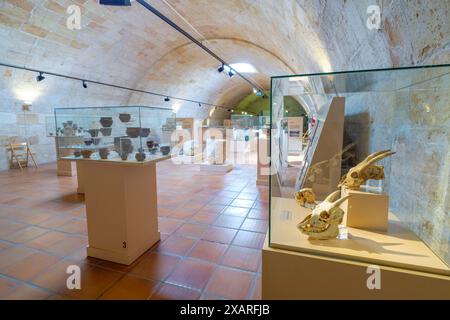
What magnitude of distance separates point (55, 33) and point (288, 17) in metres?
6.19

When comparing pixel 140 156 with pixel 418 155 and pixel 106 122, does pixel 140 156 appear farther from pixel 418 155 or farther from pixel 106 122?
pixel 418 155

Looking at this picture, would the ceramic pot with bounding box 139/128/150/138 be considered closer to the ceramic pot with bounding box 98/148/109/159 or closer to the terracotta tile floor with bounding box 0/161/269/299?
the ceramic pot with bounding box 98/148/109/159

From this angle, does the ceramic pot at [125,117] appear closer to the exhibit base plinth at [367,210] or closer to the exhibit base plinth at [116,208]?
the exhibit base plinth at [116,208]

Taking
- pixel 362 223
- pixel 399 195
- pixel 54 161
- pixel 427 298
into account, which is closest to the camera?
pixel 427 298

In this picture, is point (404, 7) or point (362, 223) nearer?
point (404, 7)

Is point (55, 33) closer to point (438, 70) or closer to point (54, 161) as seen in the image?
point (54, 161)

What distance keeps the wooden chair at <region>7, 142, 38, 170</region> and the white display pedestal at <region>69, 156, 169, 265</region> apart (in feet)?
23.0

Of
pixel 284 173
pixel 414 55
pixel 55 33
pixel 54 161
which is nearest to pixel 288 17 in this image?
pixel 284 173

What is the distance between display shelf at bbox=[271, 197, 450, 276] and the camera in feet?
3.76

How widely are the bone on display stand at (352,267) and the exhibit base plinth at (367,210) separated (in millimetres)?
60

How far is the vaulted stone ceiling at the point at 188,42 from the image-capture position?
1.49m

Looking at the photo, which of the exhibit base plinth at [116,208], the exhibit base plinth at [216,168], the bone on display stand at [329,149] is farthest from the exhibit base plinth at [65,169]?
the bone on display stand at [329,149]

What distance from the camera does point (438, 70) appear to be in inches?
46.8

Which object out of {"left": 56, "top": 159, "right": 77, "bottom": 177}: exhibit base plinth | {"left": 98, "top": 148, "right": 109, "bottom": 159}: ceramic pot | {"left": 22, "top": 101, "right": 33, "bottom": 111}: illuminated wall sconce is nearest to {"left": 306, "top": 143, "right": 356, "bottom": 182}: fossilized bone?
{"left": 98, "top": 148, "right": 109, "bottom": 159}: ceramic pot
